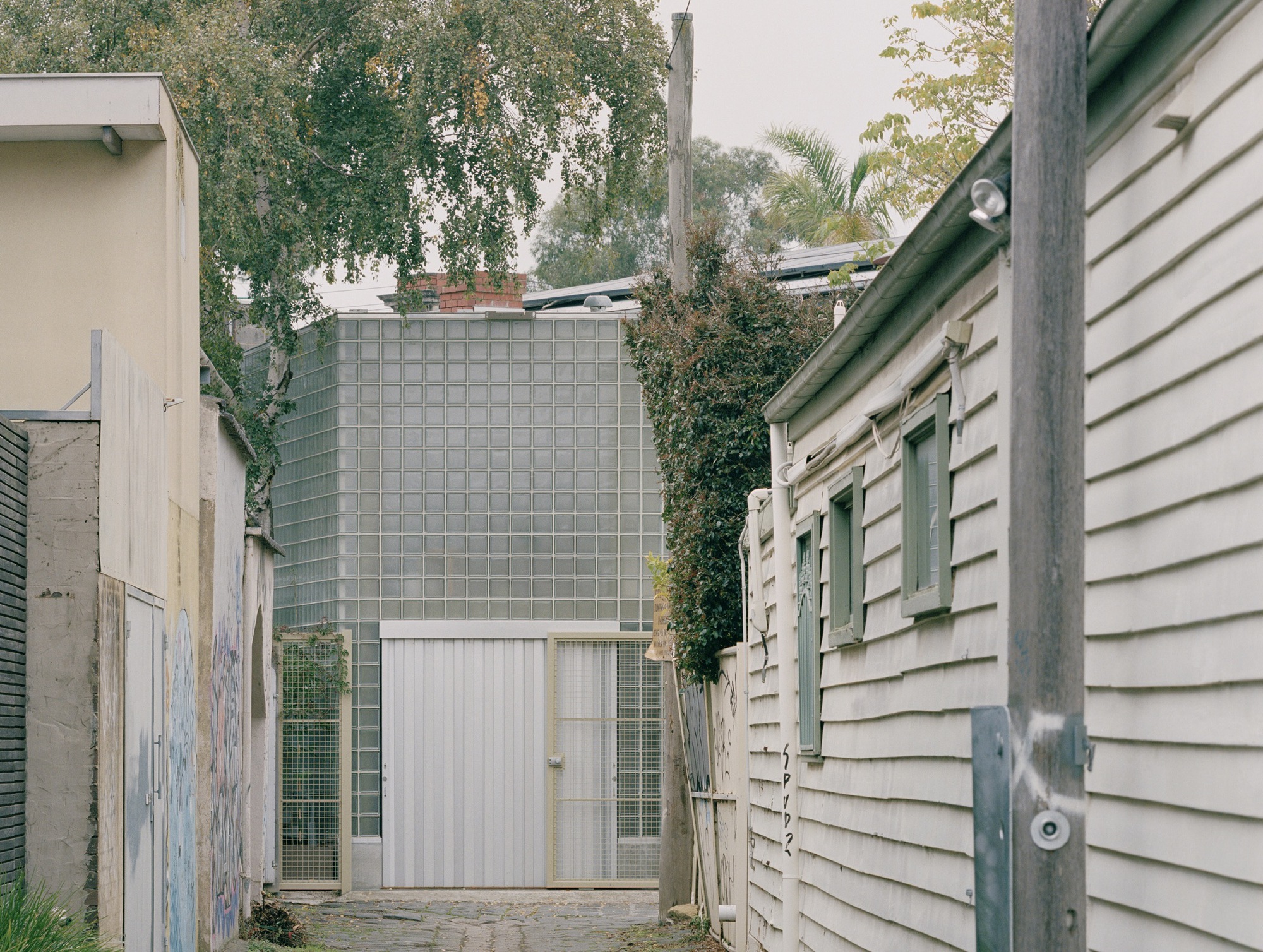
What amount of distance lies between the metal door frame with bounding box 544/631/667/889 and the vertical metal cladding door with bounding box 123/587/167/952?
351 inches

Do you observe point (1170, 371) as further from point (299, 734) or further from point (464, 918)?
point (299, 734)

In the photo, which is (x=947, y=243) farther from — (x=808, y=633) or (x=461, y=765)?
(x=461, y=765)

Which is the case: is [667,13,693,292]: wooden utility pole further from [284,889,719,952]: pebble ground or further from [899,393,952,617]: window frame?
[899,393,952,617]: window frame

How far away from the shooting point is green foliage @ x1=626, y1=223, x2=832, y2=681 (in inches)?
550

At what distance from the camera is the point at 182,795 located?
1063 centimetres

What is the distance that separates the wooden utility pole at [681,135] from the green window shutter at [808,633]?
5.89 meters

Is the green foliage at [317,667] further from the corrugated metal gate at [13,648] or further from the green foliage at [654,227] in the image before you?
the green foliage at [654,227]

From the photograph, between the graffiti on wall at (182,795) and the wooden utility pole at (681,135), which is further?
the wooden utility pole at (681,135)

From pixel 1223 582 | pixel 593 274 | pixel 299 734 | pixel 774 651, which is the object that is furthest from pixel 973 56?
pixel 593 274

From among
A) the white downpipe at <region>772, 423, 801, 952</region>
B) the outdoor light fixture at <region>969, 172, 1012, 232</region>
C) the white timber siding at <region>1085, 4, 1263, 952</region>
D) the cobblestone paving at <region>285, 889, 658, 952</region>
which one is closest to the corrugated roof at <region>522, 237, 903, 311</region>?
the cobblestone paving at <region>285, 889, 658, 952</region>

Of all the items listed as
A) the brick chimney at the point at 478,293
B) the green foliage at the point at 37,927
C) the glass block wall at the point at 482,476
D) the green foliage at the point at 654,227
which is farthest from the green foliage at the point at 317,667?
the green foliage at the point at 654,227

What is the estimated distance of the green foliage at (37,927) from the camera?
18.2 feet

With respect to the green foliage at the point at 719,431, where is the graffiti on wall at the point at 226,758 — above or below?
below

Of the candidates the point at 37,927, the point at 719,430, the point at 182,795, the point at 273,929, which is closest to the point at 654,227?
the point at 719,430
